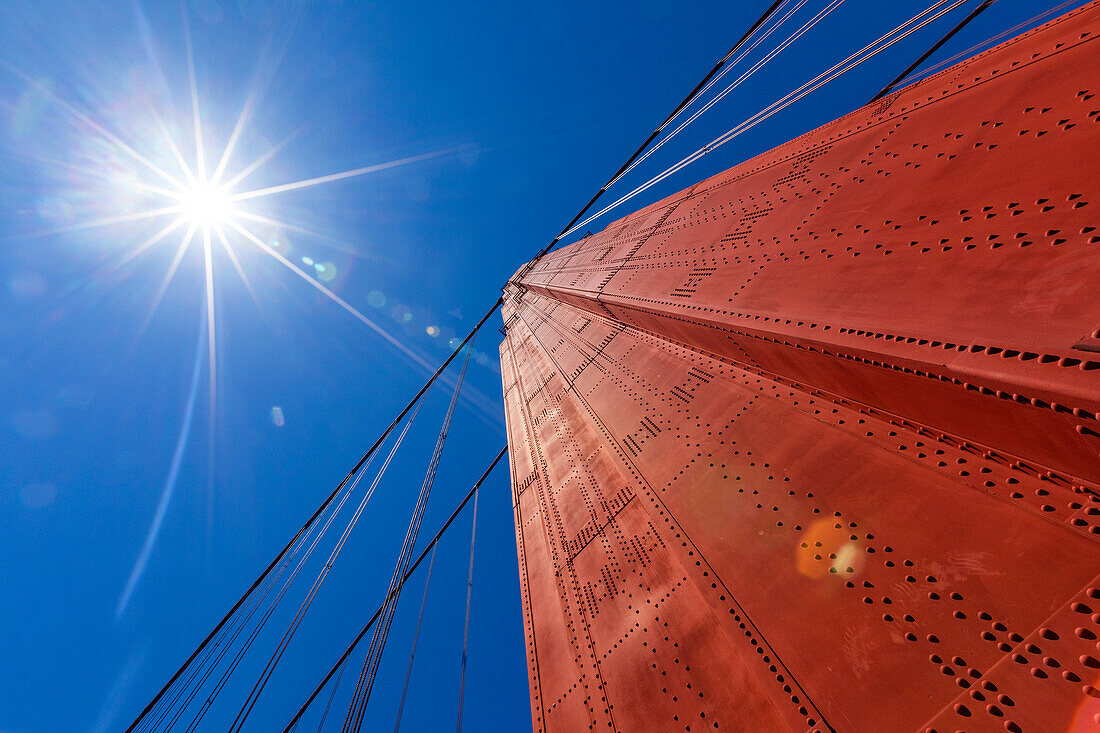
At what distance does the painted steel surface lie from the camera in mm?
1999

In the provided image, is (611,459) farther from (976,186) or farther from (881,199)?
(976,186)

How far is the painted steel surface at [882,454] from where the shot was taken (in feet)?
6.56

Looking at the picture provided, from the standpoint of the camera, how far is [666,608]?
404 cm

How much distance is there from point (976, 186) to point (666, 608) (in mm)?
4140

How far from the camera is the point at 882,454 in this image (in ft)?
10.0

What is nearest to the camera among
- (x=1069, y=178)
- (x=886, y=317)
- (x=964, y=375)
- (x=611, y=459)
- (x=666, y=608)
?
(x=964, y=375)

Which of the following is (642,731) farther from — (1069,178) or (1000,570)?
(1069,178)

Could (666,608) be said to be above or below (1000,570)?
above

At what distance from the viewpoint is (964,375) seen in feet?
7.03

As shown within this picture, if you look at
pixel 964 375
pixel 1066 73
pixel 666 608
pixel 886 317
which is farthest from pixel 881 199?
pixel 666 608

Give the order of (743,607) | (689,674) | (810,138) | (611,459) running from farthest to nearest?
(611,459)
(810,138)
(689,674)
(743,607)

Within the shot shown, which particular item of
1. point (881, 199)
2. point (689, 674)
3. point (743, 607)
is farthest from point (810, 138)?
point (689, 674)

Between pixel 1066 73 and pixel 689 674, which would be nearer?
pixel 1066 73

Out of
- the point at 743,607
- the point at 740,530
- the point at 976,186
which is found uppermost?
the point at 976,186
